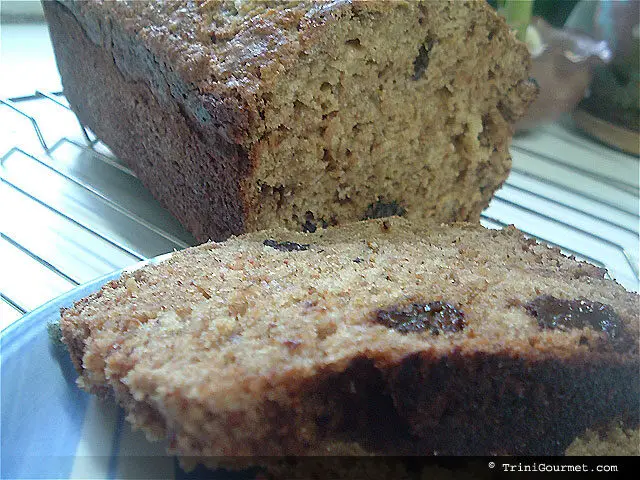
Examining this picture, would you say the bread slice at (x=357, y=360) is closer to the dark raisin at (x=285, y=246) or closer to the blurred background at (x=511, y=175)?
the dark raisin at (x=285, y=246)

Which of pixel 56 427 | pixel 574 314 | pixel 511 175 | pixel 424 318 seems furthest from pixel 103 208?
pixel 511 175

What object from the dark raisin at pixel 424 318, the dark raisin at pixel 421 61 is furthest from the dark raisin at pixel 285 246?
the dark raisin at pixel 421 61

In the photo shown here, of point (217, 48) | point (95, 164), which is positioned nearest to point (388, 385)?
point (217, 48)

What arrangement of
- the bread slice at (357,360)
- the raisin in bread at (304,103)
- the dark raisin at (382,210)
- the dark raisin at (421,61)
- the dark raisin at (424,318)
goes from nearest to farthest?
the bread slice at (357,360) → the dark raisin at (424,318) → the raisin in bread at (304,103) → the dark raisin at (421,61) → the dark raisin at (382,210)

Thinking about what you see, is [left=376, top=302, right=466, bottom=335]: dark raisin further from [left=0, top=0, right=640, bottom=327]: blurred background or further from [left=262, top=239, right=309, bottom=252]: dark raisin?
[left=0, top=0, right=640, bottom=327]: blurred background

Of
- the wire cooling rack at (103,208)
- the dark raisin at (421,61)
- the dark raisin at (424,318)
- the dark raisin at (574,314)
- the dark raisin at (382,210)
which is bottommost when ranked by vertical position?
the wire cooling rack at (103,208)

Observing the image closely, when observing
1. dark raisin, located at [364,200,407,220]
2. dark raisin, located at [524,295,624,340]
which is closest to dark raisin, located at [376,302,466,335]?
dark raisin, located at [524,295,624,340]
